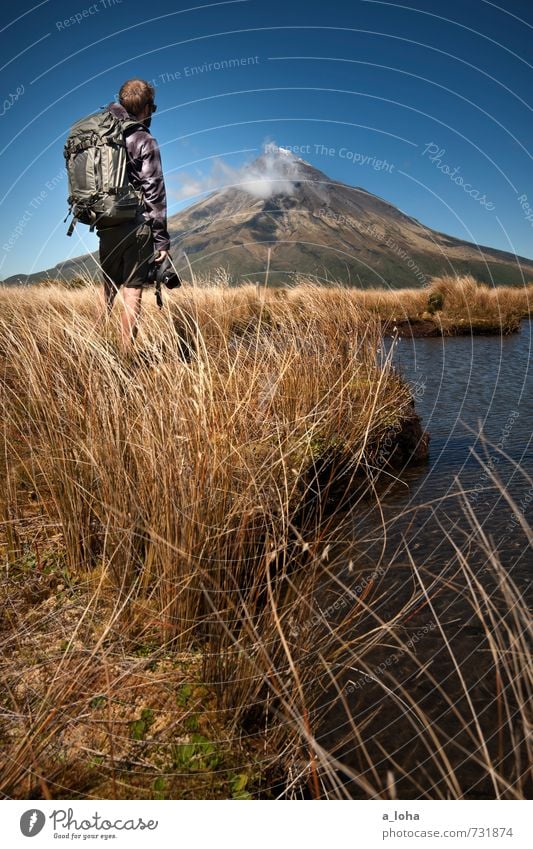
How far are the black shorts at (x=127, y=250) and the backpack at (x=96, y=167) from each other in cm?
26

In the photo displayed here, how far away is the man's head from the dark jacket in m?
0.07

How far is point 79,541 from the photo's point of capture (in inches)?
100

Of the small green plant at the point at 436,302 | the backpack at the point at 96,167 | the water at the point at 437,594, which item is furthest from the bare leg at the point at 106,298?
the small green plant at the point at 436,302

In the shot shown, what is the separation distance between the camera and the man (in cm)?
426

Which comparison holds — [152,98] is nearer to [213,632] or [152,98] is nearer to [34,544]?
[34,544]

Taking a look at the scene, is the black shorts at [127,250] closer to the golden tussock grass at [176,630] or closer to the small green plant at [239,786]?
the golden tussock grass at [176,630]

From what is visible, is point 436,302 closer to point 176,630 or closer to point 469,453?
point 469,453

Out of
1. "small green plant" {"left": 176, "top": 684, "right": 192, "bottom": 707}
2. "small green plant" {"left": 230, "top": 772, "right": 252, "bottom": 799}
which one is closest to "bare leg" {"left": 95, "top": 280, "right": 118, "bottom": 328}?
"small green plant" {"left": 176, "top": 684, "right": 192, "bottom": 707}

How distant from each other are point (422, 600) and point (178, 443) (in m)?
1.45

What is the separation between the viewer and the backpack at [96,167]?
391 cm

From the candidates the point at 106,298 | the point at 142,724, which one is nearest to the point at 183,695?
the point at 142,724

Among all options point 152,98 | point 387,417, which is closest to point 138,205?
point 152,98

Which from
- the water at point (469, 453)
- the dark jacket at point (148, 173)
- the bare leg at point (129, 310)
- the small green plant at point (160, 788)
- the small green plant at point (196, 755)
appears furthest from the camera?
the dark jacket at point (148, 173)

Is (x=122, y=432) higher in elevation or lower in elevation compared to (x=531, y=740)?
higher
